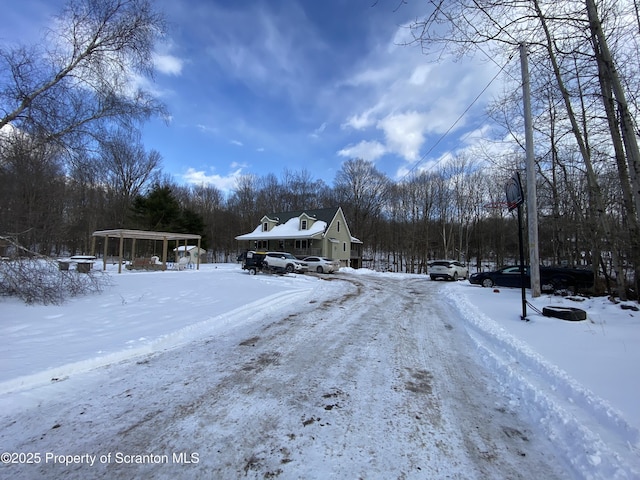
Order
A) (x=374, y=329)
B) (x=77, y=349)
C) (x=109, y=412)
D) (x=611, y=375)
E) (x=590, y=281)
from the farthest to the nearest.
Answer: (x=590, y=281) → (x=374, y=329) → (x=77, y=349) → (x=611, y=375) → (x=109, y=412)

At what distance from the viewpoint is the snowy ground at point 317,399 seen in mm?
2365

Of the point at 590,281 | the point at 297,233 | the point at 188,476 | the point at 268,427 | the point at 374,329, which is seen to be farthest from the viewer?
the point at 297,233

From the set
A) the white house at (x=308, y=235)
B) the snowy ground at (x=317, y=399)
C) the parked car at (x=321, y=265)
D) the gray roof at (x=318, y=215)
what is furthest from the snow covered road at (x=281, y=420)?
the gray roof at (x=318, y=215)

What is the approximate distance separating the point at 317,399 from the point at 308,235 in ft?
95.7

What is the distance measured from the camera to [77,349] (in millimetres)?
4762

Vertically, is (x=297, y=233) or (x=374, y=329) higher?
(x=297, y=233)

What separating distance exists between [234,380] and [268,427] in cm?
120

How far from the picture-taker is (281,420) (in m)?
2.92

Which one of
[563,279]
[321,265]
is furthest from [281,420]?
[321,265]

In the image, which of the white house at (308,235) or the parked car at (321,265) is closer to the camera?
the parked car at (321,265)

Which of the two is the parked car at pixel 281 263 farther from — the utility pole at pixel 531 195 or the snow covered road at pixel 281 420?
the snow covered road at pixel 281 420

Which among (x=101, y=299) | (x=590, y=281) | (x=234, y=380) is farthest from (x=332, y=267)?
(x=234, y=380)

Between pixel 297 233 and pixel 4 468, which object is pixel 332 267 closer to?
pixel 297 233

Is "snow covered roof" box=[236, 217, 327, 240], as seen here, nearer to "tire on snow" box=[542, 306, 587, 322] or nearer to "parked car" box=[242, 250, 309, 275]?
"parked car" box=[242, 250, 309, 275]
